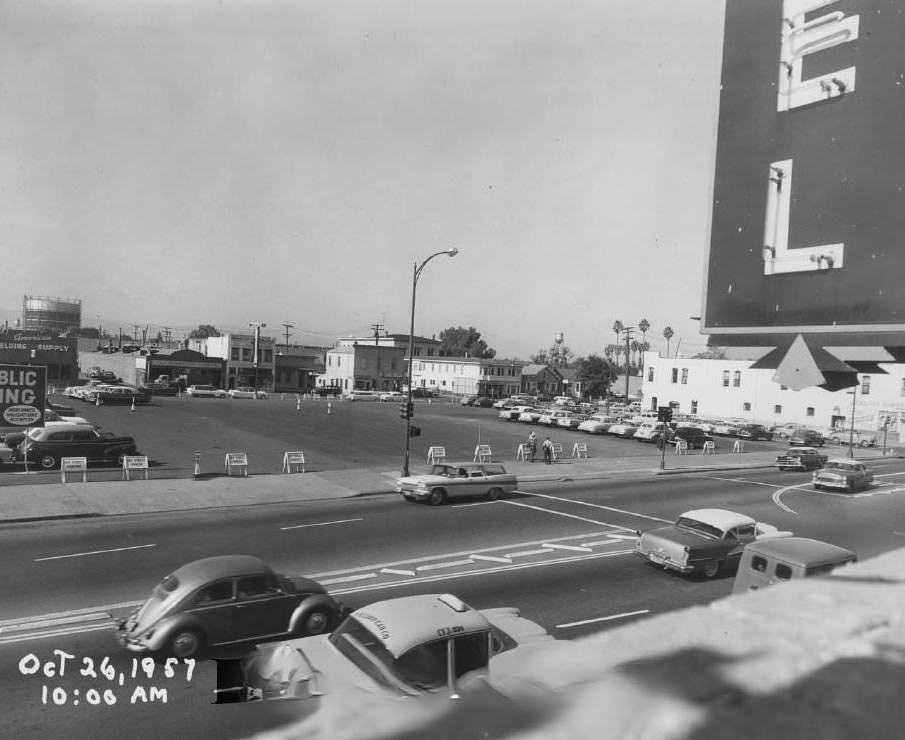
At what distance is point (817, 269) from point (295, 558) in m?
10.2

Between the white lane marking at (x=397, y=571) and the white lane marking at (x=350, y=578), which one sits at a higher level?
the white lane marking at (x=350, y=578)

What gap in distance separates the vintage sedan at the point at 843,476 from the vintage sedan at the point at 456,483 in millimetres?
11130

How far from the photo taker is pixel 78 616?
891cm

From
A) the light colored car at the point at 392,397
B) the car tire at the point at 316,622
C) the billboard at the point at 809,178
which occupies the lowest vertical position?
the light colored car at the point at 392,397

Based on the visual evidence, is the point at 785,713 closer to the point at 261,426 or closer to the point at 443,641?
the point at 443,641

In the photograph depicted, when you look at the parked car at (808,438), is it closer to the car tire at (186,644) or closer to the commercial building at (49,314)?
the car tire at (186,644)

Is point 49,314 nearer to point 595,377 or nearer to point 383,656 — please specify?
point 595,377

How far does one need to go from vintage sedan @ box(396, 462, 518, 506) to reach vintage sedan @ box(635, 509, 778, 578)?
700cm

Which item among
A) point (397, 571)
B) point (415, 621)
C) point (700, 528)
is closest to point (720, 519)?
point (700, 528)

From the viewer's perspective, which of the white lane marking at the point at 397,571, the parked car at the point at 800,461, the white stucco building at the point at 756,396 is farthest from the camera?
the white stucco building at the point at 756,396

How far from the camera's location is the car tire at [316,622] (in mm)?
8406

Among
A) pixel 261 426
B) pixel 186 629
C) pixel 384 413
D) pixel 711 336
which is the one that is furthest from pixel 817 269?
pixel 384 413

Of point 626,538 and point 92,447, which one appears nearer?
point 626,538

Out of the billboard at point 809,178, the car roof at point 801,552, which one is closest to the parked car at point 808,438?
the car roof at point 801,552
